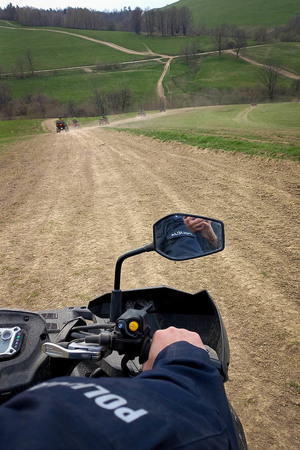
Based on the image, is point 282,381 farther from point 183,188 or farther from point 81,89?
point 81,89

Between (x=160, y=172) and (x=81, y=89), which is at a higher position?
(x=81, y=89)

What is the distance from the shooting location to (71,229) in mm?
7469

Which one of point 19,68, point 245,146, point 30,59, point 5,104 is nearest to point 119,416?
point 245,146

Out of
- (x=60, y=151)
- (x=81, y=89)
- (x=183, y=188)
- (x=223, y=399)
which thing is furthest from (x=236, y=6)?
(x=223, y=399)

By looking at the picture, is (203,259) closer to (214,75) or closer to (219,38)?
(214,75)

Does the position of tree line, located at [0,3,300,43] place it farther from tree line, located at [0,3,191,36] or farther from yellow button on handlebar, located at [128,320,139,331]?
yellow button on handlebar, located at [128,320,139,331]

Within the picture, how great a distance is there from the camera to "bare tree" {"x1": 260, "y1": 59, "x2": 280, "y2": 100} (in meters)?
56.0

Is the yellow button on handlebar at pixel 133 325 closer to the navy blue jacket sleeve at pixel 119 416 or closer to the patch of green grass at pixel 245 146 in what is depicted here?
the navy blue jacket sleeve at pixel 119 416

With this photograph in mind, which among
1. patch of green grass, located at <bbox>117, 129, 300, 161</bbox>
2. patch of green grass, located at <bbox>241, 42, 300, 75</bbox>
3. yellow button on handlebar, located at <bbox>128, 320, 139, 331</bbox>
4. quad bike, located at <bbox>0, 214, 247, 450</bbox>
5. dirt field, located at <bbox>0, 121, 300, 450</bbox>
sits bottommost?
dirt field, located at <bbox>0, 121, 300, 450</bbox>

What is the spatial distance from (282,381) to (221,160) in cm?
1003

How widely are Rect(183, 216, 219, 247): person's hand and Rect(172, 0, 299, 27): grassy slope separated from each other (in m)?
107

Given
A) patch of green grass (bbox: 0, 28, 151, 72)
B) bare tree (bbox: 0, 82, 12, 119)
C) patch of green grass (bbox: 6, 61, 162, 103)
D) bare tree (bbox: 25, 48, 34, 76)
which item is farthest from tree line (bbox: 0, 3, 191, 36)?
bare tree (bbox: 0, 82, 12, 119)

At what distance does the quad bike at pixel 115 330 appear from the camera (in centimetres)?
153

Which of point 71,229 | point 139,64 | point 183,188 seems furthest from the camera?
point 139,64
